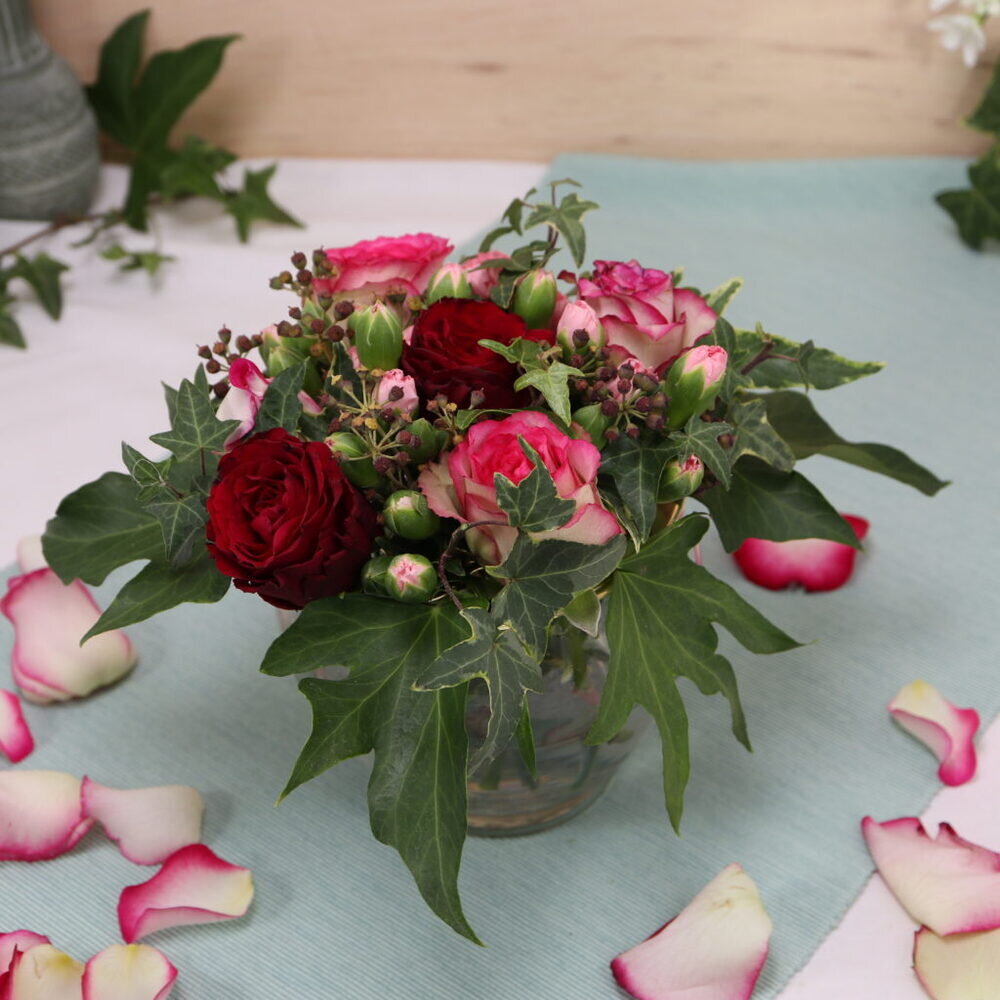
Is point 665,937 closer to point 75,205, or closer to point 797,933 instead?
point 797,933

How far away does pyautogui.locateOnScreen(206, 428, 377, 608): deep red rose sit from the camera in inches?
16.7

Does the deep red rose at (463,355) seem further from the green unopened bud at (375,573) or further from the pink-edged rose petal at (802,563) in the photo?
the pink-edged rose petal at (802,563)

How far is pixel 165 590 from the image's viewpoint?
0.50 metres

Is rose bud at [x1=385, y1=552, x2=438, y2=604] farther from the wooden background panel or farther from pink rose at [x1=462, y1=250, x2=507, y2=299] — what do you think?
the wooden background panel

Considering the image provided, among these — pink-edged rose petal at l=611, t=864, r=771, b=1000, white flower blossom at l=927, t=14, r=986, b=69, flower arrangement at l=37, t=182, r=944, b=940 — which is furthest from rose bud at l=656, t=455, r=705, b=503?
white flower blossom at l=927, t=14, r=986, b=69

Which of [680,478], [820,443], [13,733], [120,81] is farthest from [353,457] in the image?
[120,81]

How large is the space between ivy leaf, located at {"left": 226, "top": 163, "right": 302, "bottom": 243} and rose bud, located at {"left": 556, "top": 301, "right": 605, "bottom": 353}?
76 centimetres

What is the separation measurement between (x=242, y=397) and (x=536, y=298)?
13 centimetres

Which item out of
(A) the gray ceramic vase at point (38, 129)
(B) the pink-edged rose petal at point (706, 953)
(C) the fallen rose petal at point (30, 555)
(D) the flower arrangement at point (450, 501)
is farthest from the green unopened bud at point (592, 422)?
(A) the gray ceramic vase at point (38, 129)

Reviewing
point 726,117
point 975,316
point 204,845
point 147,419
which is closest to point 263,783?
point 204,845

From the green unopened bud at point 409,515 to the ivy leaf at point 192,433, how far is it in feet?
0.25

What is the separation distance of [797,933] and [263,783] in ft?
0.94

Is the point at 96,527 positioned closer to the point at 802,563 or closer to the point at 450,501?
the point at 450,501

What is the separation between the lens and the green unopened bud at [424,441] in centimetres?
45
